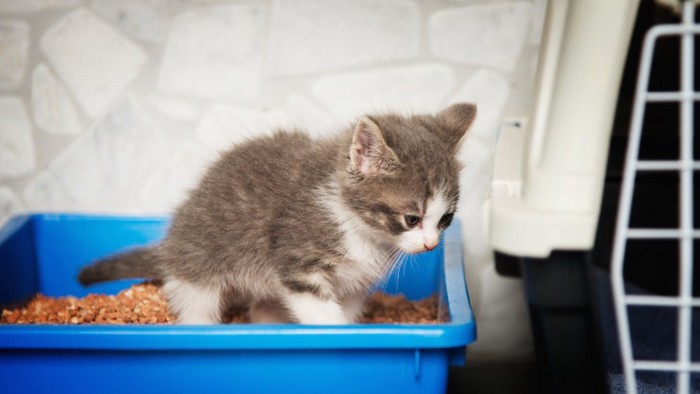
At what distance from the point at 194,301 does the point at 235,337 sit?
42cm

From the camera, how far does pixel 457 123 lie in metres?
1.55

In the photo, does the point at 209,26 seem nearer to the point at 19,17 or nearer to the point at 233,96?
the point at 233,96

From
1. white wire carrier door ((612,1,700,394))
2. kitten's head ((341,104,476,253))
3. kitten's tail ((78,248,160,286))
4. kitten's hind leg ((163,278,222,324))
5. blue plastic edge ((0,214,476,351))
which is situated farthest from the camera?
kitten's tail ((78,248,160,286))

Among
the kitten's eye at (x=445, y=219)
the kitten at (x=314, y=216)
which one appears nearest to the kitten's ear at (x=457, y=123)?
the kitten at (x=314, y=216)

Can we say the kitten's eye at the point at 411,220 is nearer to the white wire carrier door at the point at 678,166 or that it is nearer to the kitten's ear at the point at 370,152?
the kitten's ear at the point at 370,152

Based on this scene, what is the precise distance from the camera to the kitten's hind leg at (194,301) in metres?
1.68

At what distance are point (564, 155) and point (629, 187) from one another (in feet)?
0.37

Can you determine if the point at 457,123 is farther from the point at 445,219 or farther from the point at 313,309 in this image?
the point at 313,309

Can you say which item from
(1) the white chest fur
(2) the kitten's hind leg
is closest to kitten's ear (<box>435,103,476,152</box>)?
(1) the white chest fur

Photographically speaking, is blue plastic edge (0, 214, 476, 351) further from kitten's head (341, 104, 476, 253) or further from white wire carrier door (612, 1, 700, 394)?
white wire carrier door (612, 1, 700, 394)

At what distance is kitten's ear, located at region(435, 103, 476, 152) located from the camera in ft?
5.02

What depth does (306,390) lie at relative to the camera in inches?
54.6

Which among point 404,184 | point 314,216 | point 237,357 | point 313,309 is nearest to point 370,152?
point 404,184

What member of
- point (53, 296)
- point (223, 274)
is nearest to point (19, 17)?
point (53, 296)
